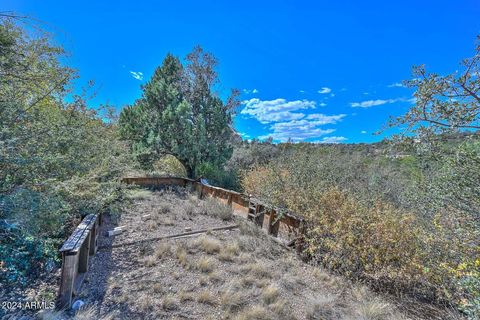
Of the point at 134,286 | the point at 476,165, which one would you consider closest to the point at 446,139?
the point at 476,165

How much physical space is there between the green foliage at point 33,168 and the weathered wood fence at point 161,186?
0.81ft

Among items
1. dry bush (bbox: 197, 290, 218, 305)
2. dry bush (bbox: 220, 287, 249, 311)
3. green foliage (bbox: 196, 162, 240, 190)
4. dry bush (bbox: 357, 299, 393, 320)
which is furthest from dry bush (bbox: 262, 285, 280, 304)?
green foliage (bbox: 196, 162, 240, 190)

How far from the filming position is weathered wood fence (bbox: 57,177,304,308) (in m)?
2.82

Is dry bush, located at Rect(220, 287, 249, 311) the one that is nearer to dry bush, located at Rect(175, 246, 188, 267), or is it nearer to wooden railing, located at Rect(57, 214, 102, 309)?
dry bush, located at Rect(175, 246, 188, 267)

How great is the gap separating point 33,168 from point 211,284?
10.6ft

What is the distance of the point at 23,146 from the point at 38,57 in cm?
242

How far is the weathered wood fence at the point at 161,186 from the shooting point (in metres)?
2.82

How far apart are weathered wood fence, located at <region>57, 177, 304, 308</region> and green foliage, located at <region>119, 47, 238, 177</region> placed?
62.1 inches

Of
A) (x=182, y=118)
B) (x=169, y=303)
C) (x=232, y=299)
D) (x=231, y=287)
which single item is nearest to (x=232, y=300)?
(x=232, y=299)

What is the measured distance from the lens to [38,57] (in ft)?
14.8

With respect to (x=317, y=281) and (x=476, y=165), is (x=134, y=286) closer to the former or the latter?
(x=317, y=281)

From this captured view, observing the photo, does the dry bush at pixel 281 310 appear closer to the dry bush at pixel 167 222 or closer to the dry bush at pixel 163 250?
the dry bush at pixel 163 250

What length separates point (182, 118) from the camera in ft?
34.6

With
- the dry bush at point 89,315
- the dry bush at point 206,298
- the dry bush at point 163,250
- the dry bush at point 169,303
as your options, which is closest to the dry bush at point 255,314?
the dry bush at point 206,298
